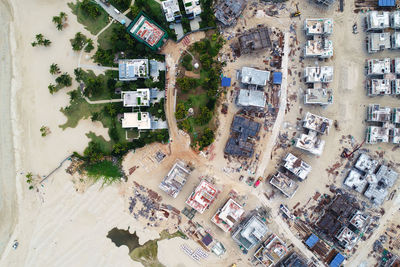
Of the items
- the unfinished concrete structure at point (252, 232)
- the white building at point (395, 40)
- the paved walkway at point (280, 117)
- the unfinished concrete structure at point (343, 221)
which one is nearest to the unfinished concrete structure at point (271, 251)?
the unfinished concrete structure at point (252, 232)

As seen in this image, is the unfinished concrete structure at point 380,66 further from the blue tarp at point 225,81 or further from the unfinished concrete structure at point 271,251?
the unfinished concrete structure at point 271,251

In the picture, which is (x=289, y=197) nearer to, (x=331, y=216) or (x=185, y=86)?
(x=331, y=216)

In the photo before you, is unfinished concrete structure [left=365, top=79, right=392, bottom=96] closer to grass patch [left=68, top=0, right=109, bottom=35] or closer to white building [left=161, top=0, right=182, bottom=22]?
white building [left=161, top=0, right=182, bottom=22]

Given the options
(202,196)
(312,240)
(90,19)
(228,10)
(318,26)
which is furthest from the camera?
(90,19)

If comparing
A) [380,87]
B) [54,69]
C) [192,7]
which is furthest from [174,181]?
[380,87]

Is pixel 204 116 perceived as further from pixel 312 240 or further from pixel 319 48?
pixel 312 240
